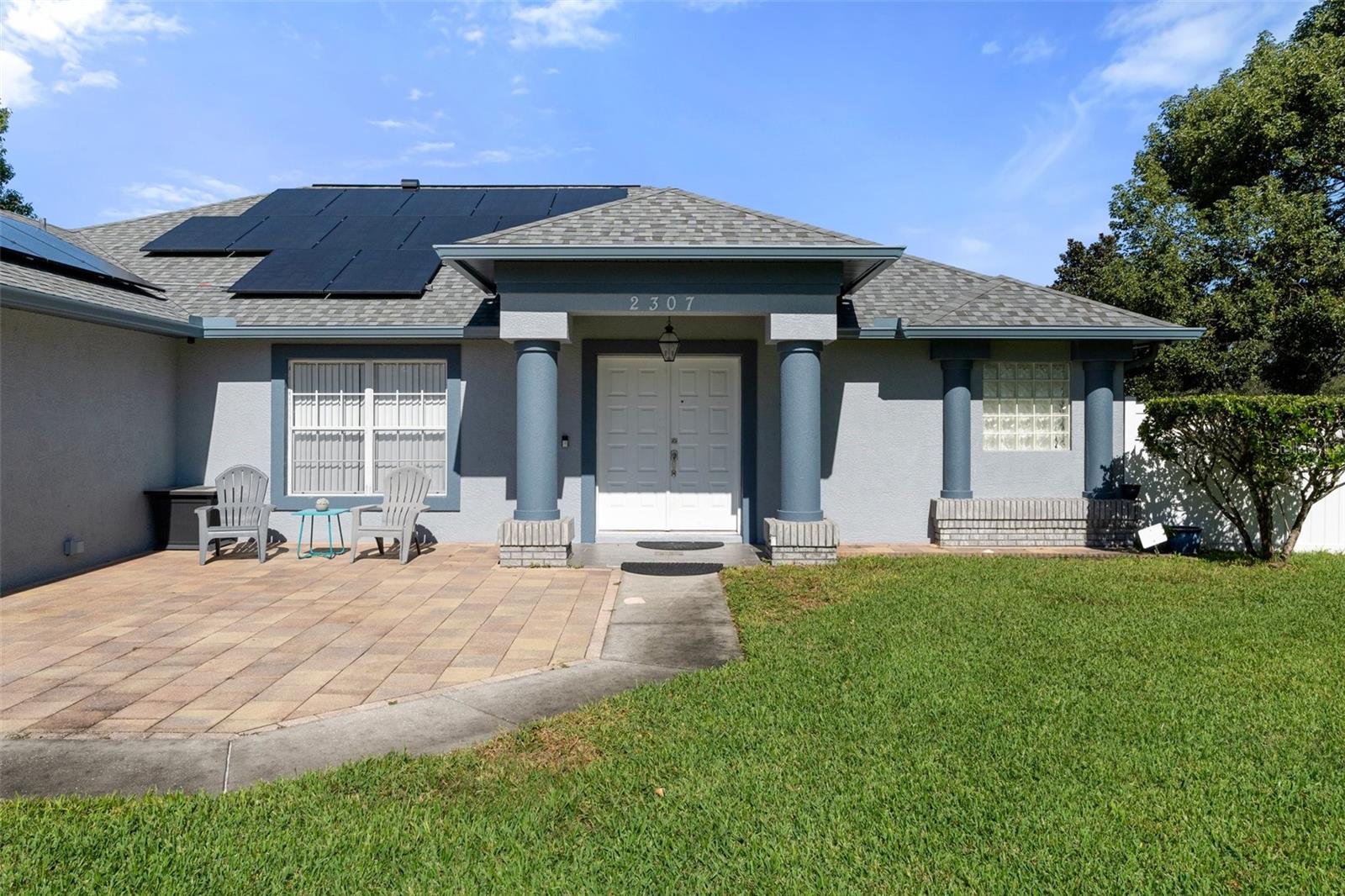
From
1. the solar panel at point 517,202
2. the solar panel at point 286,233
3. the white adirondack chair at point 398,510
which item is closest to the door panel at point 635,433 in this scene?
the white adirondack chair at point 398,510

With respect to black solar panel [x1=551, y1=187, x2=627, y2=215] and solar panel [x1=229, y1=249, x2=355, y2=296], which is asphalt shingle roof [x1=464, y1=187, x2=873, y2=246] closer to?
solar panel [x1=229, y1=249, x2=355, y2=296]

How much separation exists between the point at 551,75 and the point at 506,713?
32.3 feet

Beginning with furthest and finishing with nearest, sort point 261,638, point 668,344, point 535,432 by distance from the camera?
point 668,344 → point 535,432 → point 261,638

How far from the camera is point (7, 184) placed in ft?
77.5

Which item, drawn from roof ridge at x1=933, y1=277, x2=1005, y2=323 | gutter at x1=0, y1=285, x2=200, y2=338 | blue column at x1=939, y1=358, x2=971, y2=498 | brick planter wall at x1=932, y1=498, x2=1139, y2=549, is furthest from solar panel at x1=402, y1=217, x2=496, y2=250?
brick planter wall at x1=932, y1=498, x2=1139, y2=549

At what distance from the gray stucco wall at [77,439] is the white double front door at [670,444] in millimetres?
6116

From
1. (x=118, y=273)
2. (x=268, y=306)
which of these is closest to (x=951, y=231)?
(x=268, y=306)

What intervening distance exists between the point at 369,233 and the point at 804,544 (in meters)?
9.18

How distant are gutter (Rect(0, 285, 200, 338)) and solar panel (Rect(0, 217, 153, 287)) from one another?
115 centimetres

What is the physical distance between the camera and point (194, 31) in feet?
31.8

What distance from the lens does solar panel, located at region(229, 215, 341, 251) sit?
1230 cm

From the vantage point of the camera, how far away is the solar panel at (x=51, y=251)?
8.86m

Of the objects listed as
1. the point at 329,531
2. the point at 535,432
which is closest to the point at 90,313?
the point at 329,531

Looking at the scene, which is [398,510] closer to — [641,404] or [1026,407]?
[641,404]
